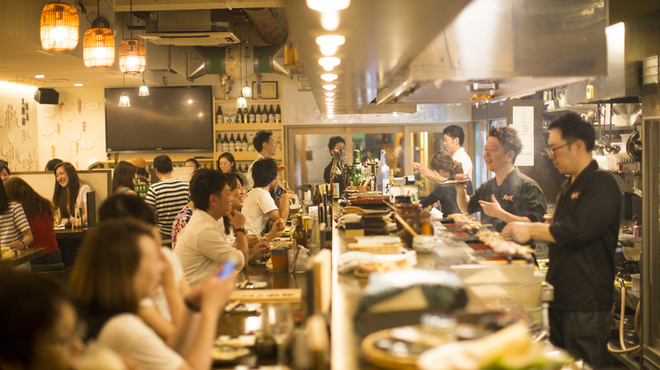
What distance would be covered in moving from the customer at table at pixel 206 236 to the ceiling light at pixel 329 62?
36.7 inches

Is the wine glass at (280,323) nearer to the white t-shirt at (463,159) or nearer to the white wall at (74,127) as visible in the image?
the white t-shirt at (463,159)

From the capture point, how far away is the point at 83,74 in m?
7.57

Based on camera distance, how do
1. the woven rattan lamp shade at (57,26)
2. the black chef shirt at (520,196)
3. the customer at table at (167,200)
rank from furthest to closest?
1. the customer at table at (167,200)
2. the woven rattan lamp shade at (57,26)
3. the black chef shirt at (520,196)

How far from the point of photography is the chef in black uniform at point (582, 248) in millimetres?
2535

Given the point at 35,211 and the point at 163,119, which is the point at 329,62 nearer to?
the point at 35,211

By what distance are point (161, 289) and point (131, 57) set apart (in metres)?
3.72

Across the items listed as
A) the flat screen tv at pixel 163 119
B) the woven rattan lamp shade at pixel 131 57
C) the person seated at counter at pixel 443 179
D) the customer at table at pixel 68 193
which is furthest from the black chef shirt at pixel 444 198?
the flat screen tv at pixel 163 119

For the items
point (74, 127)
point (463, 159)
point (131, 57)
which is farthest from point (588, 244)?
point (74, 127)

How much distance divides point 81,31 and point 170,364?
5643mm

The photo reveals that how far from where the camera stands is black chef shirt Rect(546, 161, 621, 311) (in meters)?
2.53

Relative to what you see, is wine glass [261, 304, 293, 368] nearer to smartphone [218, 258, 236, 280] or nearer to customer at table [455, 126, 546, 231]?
smartphone [218, 258, 236, 280]

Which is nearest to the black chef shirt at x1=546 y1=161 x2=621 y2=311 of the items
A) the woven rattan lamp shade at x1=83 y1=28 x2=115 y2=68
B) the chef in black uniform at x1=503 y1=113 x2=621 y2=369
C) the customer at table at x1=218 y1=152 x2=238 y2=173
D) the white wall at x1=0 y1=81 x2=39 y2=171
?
the chef in black uniform at x1=503 y1=113 x2=621 y2=369

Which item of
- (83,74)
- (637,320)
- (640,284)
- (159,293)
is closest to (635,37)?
(640,284)

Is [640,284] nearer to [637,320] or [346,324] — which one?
[637,320]
